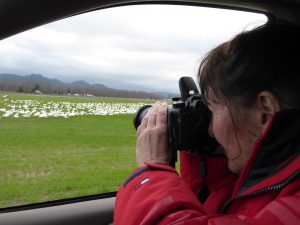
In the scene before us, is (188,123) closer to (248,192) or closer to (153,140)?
(153,140)

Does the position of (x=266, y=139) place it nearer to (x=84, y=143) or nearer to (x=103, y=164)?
(x=103, y=164)

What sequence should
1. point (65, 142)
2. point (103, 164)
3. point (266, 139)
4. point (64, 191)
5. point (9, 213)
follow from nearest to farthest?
1. point (266, 139)
2. point (9, 213)
3. point (64, 191)
4. point (103, 164)
5. point (65, 142)

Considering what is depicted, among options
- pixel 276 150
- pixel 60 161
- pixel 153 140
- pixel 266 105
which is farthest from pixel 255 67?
pixel 60 161

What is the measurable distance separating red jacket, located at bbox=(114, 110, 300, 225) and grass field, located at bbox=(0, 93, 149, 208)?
2.81 feet

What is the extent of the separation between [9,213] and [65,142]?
3138 mm

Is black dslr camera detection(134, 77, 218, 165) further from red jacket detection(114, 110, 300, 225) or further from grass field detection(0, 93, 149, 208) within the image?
grass field detection(0, 93, 149, 208)

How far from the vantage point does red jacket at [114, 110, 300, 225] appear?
85 centimetres

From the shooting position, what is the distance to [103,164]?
383cm

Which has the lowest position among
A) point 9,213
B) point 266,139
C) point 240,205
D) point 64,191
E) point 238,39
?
point 64,191

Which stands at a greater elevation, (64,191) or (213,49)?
(213,49)

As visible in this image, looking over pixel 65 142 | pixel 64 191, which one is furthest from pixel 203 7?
pixel 65 142

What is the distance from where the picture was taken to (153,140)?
3.63 ft

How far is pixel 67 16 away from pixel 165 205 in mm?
628

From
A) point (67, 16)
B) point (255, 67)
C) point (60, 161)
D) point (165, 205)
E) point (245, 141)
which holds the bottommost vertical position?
point (60, 161)
